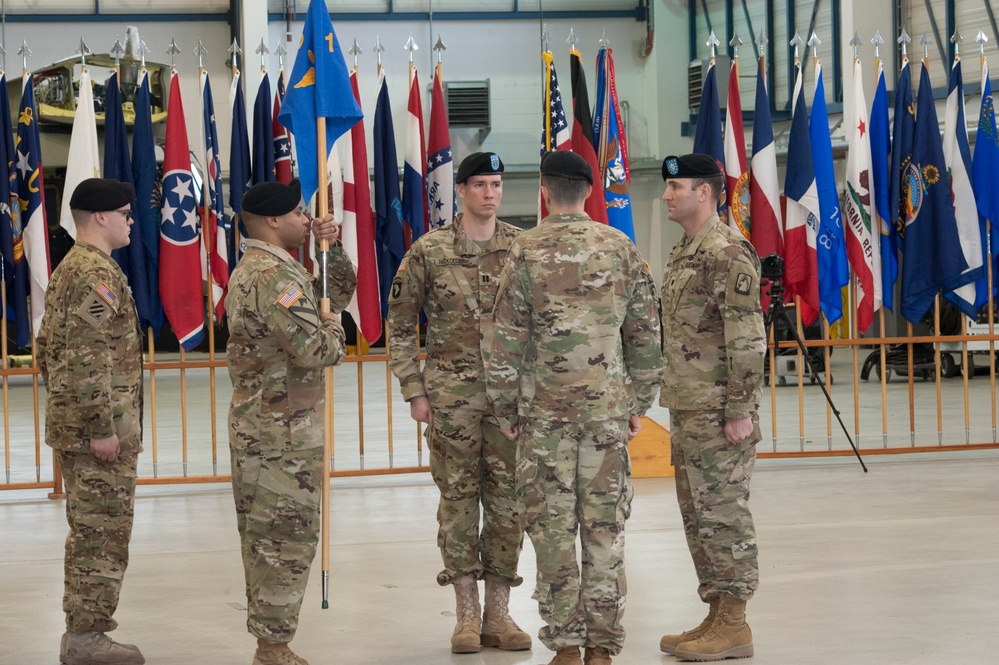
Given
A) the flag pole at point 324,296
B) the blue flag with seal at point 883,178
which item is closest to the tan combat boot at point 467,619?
the flag pole at point 324,296

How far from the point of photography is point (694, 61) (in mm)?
19484

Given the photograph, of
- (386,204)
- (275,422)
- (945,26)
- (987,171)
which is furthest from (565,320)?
(945,26)

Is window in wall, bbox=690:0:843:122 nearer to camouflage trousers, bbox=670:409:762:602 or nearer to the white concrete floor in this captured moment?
the white concrete floor

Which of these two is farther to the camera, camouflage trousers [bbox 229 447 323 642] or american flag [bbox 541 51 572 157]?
american flag [bbox 541 51 572 157]

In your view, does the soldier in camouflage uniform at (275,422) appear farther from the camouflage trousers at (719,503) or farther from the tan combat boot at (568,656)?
the camouflage trousers at (719,503)

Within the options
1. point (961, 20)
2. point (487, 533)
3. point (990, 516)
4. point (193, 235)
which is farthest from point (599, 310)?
point (961, 20)

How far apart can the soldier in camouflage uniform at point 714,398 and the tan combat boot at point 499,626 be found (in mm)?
494

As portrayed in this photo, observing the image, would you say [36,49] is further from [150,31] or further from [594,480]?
[594,480]

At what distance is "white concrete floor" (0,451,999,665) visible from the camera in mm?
4023

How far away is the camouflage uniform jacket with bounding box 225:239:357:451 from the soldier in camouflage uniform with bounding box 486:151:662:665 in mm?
547

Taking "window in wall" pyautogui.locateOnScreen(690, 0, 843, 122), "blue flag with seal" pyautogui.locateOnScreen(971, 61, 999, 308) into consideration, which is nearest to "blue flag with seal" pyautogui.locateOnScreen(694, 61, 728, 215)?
"blue flag with seal" pyautogui.locateOnScreen(971, 61, 999, 308)

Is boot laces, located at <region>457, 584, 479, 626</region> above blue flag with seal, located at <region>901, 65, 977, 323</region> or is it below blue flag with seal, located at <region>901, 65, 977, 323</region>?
below

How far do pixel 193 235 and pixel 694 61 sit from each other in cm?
1419

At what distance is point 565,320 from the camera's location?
355 centimetres
